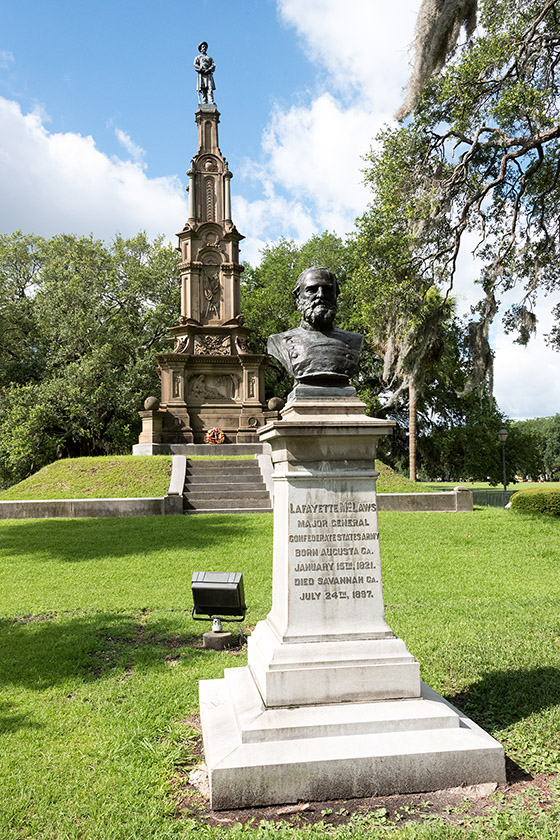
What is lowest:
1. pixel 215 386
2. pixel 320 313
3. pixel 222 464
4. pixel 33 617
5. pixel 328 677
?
pixel 33 617

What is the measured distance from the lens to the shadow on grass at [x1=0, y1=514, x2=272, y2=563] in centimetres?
1133

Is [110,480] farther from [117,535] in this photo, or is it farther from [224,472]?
[117,535]

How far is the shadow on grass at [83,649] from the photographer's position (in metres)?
5.55

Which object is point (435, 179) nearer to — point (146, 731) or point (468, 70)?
point (468, 70)

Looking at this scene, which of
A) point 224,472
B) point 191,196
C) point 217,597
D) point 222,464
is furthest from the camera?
point 191,196

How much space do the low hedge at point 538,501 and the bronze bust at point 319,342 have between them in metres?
12.0

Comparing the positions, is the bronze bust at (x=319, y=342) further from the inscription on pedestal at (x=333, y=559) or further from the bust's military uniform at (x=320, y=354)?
the inscription on pedestal at (x=333, y=559)

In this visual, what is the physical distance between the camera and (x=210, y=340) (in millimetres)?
24016

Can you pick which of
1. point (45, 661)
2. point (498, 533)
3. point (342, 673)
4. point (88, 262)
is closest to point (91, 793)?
point (342, 673)

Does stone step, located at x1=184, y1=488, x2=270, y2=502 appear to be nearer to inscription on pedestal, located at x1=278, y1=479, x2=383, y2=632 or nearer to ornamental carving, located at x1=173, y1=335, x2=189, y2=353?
ornamental carving, located at x1=173, y1=335, x2=189, y2=353

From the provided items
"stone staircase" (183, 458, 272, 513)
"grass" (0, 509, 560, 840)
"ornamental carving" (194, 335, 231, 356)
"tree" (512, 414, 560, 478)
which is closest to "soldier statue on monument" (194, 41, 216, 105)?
"ornamental carving" (194, 335, 231, 356)

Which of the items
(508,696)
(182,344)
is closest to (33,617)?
(508,696)

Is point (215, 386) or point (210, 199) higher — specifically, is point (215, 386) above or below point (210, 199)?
below

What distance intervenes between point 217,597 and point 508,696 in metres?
2.88
